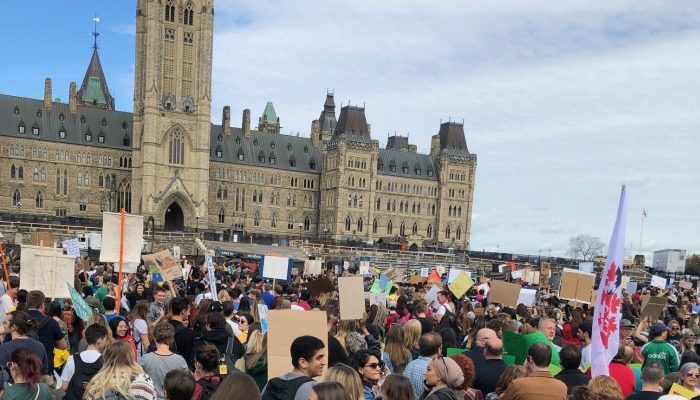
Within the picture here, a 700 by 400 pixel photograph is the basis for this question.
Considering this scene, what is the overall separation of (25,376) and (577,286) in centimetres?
1308

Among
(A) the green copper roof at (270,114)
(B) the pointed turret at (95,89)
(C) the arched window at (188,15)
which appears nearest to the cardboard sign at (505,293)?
(C) the arched window at (188,15)

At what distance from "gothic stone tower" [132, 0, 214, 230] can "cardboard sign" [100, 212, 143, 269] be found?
65478mm

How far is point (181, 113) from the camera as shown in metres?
77.8

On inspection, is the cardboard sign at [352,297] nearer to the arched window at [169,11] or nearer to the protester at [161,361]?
the protester at [161,361]

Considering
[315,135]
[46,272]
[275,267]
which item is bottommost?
[275,267]

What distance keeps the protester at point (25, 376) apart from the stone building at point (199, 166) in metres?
61.8

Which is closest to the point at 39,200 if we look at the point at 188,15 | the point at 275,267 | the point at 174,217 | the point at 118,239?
the point at 174,217

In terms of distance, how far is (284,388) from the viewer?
5.30m

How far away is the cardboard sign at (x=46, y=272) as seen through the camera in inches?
446

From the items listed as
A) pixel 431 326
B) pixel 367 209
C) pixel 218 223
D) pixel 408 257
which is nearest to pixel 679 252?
pixel 408 257

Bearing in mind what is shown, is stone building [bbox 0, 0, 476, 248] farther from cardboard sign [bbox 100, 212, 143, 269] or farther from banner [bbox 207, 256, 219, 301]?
cardboard sign [bbox 100, 212, 143, 269]

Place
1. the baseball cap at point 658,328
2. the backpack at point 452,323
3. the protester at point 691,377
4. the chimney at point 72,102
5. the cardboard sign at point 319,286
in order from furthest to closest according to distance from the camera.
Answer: the chimney at point 72,102 < the cardboard sign at point 319,286 < the backpack at point 452,323 < the baseball cap at point 658,328 < the protester at point 691,377

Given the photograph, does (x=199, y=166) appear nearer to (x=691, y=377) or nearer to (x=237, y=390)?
(x=691, y=377)

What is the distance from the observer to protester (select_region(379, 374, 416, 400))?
190 inches
